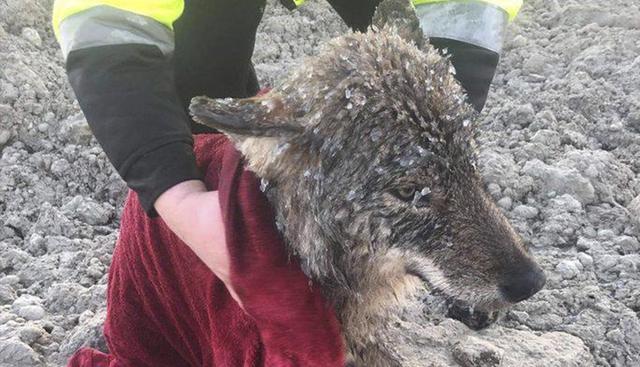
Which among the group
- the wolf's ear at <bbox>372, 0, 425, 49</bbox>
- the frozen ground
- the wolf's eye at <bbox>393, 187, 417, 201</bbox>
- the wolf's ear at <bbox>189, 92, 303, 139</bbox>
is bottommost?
the frozen ground

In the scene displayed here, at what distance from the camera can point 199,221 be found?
6.57ft

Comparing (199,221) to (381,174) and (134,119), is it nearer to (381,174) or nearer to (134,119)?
(134,119)

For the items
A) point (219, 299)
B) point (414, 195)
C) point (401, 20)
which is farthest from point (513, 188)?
point (219, 299)

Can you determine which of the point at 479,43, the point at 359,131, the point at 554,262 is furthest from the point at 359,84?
the point at 554,262

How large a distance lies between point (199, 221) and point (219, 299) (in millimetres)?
263

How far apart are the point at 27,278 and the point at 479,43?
2.00m

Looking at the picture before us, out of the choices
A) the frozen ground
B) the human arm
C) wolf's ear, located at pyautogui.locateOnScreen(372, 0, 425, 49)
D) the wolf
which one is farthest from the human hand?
the frozen ground

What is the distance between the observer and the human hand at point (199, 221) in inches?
78.1

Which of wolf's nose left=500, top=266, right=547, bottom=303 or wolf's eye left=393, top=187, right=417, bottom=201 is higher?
wolf's eye left=393, top=187, right=417, bottom=201

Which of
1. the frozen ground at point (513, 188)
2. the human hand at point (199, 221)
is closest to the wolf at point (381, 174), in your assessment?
the human hand at point (199, 221)

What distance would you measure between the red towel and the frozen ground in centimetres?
47

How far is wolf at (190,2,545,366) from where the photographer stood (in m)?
1.92

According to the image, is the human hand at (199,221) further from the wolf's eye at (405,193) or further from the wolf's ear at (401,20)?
the wolf's ear at (401,20)

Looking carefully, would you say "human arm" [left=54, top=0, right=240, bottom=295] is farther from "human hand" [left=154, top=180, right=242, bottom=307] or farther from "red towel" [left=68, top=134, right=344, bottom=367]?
"red towel" [left=68, top=134, right=344, bottom=367]
